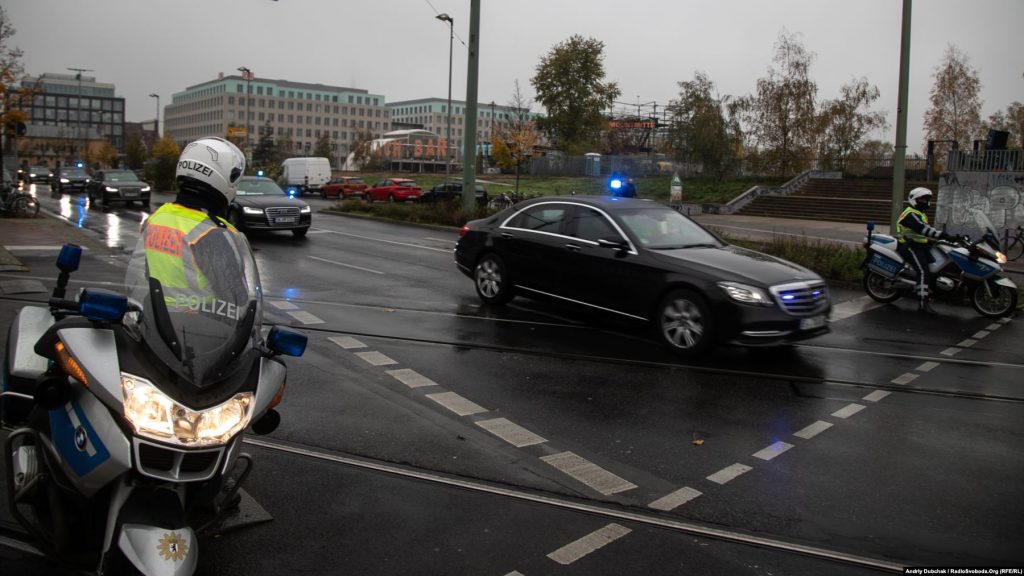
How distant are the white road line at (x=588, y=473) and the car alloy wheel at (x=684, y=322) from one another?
3.16 metres

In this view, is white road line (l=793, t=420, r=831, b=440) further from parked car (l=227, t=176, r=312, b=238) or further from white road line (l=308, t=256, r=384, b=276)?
parked car (l=227, t=176, r=312, b=238)

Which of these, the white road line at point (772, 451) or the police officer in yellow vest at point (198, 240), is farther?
the white road line at point (772, 451)

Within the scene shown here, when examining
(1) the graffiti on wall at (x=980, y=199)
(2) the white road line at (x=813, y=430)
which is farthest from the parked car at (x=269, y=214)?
(1) the graffiti on wall at (x=980, y=199)

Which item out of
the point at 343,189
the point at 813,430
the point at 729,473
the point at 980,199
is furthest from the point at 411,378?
the point at 343,189

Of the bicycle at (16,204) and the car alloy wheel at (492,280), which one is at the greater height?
the bicycle at (16,204)

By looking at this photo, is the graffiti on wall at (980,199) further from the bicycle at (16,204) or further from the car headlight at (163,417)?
the bicycle at (16,204)

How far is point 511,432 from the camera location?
5770mm

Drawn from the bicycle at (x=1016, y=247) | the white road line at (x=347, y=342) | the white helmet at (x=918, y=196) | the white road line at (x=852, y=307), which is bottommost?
the white road line at (x=347, y=342)

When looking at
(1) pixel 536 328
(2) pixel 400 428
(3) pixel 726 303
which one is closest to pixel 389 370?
(2) pixel 400 428

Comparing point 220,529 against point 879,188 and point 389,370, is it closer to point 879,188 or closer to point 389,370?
point 389,370

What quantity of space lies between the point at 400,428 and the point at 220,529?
75.1 inches

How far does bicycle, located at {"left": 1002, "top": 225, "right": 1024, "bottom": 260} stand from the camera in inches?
862

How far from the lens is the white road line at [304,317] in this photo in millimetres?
9516

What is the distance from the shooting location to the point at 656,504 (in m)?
4.58
